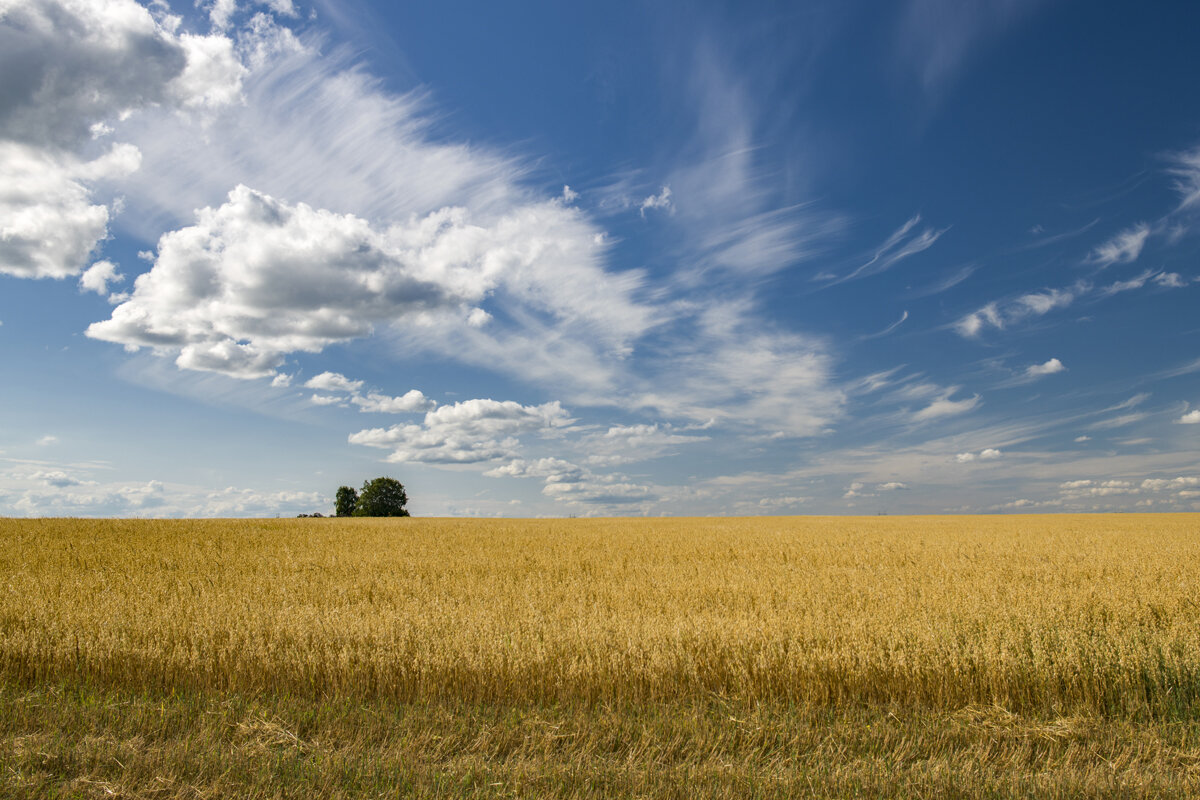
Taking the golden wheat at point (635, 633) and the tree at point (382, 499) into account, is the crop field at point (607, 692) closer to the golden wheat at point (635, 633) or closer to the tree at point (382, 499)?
the golden wheat at point (635, 633)

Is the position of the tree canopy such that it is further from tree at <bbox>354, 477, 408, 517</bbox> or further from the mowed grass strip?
the mowed grass strip

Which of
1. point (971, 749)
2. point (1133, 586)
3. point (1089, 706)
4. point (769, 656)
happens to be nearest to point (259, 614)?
point (769, 656)

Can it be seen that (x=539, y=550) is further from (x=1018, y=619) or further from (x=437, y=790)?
(x=437, y=790)

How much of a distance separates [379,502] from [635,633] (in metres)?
84.4

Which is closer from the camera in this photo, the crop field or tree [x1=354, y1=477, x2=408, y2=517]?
the crop field

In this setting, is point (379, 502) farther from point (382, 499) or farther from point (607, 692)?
point (607, 692)

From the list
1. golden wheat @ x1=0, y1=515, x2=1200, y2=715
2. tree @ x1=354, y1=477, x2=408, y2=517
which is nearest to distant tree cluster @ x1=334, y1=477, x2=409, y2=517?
tree @ x1=354, y1=477, x2=408, y2=517

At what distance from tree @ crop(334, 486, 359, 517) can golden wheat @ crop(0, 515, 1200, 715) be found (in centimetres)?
7771

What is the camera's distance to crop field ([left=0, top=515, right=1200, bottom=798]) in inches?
204

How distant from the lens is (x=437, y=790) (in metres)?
4.91

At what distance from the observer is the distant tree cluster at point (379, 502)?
8519cm

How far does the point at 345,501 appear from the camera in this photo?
90.1m

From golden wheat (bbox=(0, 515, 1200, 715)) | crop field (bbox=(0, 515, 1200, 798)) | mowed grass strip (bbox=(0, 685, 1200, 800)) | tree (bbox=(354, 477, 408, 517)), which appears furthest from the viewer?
tree (bbox=(354, 477, 408, 517))

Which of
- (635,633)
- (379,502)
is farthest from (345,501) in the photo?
(635,633)
